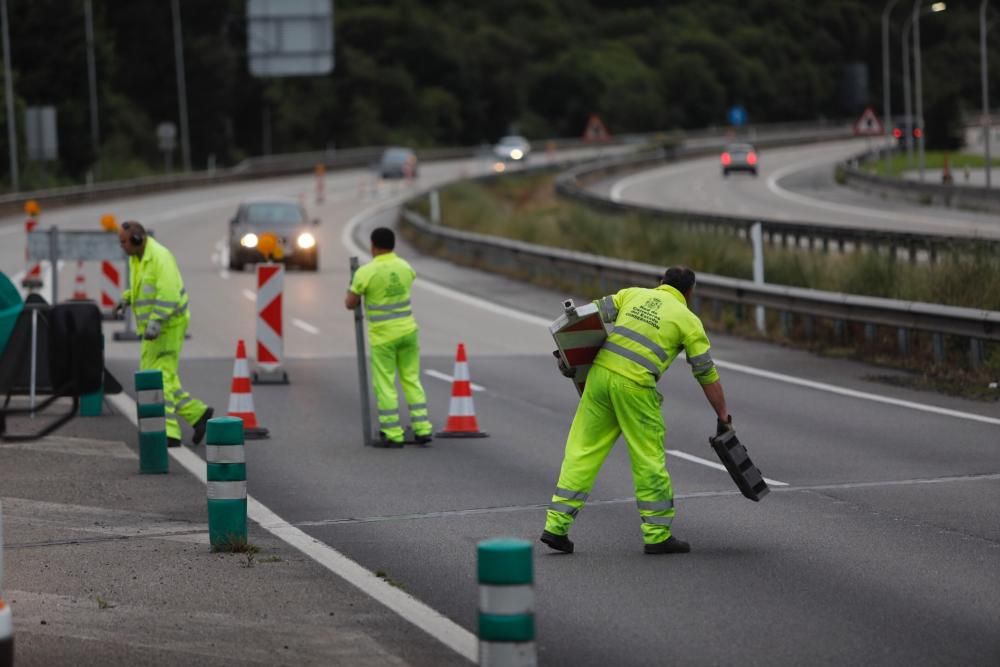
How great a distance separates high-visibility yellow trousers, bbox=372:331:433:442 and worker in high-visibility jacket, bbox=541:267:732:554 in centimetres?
491

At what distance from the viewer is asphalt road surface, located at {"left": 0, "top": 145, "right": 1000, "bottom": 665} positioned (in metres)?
8.77

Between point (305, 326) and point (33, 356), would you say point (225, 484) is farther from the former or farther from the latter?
point (305, 326)

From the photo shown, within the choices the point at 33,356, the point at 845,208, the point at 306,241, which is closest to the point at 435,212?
the point at 306,241

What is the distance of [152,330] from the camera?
48.8 ft

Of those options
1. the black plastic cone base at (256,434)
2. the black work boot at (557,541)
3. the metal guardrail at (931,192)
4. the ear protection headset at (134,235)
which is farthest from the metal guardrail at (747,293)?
the metal guardrail at (931,192)

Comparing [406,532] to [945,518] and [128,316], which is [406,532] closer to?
[945,518]

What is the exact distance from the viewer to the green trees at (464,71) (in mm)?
87938

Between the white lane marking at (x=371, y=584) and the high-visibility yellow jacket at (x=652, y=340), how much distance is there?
1.82 meters

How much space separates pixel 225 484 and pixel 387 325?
190 inches

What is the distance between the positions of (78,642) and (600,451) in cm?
342

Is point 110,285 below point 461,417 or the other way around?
the other way around

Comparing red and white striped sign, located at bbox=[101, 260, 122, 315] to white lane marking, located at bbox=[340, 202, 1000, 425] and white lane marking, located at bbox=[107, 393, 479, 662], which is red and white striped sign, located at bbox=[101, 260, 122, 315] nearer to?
white lane marking, located at bbox=[340, 202, 1000, 425]

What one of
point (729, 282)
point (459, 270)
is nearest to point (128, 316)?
point (729, 282)

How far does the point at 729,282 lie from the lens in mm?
24547
